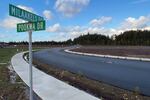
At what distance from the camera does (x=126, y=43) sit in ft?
363

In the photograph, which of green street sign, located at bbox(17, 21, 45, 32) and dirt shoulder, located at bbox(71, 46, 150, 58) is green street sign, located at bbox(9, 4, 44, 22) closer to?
green street sign, located at bbox(17, 21, 45, 32)

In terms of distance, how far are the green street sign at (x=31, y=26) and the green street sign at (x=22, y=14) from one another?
132mm

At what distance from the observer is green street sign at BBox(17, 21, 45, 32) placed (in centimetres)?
644

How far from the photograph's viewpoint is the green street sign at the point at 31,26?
21.1 ft

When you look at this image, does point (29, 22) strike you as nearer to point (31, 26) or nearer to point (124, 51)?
point (31, 26)

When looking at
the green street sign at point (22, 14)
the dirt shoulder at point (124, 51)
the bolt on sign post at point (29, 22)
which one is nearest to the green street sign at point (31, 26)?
the bolt on sign post at point (29, 22)

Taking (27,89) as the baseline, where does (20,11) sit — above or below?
above

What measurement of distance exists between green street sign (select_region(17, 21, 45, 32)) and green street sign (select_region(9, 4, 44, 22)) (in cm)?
13

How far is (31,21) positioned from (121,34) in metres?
126

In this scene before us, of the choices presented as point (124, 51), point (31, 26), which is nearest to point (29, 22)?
point (31, 26)

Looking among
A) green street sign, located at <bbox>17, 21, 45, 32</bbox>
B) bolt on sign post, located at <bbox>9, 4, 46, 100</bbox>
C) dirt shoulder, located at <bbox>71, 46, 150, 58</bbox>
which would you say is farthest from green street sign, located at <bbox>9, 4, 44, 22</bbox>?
dirt shoulder, located at <bbox>71, 46, 150, 58</bbox>

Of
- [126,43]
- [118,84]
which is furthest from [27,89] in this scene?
[126,43]

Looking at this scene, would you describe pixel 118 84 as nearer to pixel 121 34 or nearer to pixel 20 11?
pixel 20 11

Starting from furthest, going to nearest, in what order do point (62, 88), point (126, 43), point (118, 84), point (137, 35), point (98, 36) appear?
point (98, 36) < point (137, 35) < point (126, 43) < point (118, 84) < point (62, 88)
